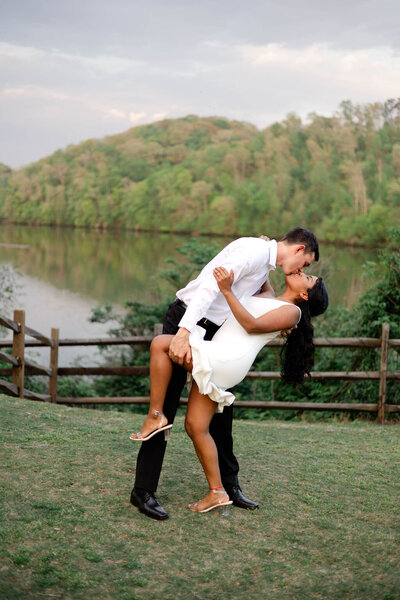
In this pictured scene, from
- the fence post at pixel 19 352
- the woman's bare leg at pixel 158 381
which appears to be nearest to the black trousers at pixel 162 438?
the woman's bare leg at pixel 158 381

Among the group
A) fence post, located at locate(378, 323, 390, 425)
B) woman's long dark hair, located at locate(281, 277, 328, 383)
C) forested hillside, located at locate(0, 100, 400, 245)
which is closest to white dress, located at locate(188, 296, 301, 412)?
woman's long dark hair, located at locate(281, 277, 328, 383)

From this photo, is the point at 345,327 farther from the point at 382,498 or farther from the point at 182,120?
the point at 182,120

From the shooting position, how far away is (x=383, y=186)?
41094 millimetres

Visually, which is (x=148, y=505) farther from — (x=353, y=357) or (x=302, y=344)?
(x=353, y=357)

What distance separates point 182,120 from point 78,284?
31.6 meters

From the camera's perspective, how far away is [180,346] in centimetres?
329

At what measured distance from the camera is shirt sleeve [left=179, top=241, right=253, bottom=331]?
3270 millimetres

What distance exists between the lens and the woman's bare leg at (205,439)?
11.5 ft

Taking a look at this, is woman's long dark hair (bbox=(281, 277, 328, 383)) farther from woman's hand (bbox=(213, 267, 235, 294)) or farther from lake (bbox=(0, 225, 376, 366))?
lake (bbox=(0, 225, 376, 366))

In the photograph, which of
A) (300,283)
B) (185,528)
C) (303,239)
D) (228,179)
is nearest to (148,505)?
(185,528)

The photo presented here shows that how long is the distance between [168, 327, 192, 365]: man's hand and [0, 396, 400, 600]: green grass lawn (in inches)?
35.4

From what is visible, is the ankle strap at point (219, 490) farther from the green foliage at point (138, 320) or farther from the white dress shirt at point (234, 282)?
the green foliage at point (138, 320)

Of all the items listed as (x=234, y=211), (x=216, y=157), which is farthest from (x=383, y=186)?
(x=216, y=157)

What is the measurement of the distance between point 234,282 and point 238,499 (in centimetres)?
129
